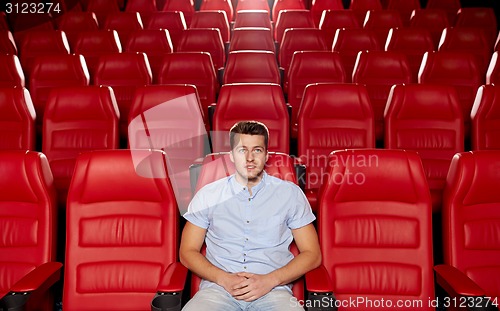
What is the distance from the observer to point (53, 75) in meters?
3.95

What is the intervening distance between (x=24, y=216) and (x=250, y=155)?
0.83 m

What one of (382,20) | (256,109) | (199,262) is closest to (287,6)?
(382,20)

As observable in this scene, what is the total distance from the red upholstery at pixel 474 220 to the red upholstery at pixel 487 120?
1219 mm

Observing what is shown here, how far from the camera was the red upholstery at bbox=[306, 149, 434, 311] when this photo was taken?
1.97 meters

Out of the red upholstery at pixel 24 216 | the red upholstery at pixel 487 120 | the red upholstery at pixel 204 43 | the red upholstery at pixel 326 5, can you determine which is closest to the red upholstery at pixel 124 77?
the red upholstery at pixel 204 43

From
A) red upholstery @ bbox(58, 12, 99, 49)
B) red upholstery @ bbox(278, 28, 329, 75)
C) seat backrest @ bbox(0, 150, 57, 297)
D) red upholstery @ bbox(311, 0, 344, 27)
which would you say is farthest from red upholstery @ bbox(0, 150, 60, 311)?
red upholstery @ bbox(311, 0, 344, 27)

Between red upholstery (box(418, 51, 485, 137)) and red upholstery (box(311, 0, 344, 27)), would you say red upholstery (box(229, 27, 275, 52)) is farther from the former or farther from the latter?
red upholstery (box(311, 0, 344, 27))

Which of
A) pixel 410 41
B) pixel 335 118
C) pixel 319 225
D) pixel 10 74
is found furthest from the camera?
pixel 410 41

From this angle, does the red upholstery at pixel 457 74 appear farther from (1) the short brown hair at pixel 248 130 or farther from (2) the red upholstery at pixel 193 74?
(1) the short brown hair at pixel 248 130

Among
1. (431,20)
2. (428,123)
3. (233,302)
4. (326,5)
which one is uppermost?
(326,5)

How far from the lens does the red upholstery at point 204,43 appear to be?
16.2 ft

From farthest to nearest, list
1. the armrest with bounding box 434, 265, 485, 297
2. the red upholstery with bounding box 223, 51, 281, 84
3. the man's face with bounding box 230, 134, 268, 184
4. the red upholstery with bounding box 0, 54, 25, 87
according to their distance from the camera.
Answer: the red upholstery with bounding box 223, 51, 281, 84, the red upholstery with bounding box 0, 54, 25, 87, the man's face with bounding box 230, 134, 268, 184, the armrest with bounding box 434, 265, 485, 297

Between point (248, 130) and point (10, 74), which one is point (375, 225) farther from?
point (10, 74)

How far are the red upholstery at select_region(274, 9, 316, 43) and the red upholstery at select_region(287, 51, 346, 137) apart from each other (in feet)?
6.09
